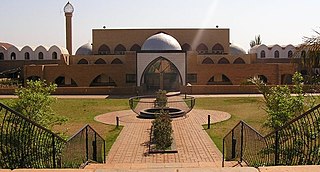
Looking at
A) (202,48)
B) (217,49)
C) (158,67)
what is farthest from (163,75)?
(217,49)

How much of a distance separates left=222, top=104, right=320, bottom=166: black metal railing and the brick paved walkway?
1.14 meters

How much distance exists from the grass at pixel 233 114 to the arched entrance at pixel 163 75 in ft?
29.0

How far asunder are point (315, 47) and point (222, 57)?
123ft

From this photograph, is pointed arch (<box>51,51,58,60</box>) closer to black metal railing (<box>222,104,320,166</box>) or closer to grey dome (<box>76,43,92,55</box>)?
grey dome (<box>76,43,92,55</box>)

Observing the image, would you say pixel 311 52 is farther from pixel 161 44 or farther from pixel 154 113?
pixel 161 44

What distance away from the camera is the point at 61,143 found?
7.49m

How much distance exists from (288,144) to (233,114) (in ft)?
44.5

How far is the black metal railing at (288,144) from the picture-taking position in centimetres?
596

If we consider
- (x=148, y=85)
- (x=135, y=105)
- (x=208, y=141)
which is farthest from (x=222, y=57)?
(x=208, y=141)

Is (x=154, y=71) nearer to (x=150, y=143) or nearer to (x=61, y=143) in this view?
(x=150, y=143)

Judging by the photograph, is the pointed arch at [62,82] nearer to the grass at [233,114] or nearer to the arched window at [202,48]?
the arched window at [202,48]

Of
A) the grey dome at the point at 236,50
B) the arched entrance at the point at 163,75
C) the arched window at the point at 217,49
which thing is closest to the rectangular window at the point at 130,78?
the arched entrance at the point at 163,75

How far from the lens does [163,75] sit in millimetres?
37000

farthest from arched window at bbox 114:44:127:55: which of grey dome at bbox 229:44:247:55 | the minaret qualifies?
grey dome at bbox 229:44:247:55
